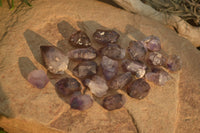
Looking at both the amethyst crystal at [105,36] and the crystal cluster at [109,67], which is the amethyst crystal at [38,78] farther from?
the amethyst crystal at [105,36]

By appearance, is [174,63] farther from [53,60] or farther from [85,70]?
[53,60]

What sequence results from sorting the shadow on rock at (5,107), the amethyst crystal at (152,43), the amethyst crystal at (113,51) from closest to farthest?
the shadow on rock at (5,107) < the amethyst crystal at (113,51) < the amethyst crystal at (152,43)

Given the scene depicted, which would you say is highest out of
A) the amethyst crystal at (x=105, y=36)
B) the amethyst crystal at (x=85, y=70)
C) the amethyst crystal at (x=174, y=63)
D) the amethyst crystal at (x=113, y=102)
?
the amethyst crystal at (x=105, y=36)

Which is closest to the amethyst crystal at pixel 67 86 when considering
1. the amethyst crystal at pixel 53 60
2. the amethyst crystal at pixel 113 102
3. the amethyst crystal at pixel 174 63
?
the amethyst crystal at pixel 53 60

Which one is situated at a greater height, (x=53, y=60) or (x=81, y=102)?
(x=53, y=60)

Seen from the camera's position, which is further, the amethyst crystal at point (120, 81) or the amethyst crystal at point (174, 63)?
the amethyst crystal at point (174, 63)

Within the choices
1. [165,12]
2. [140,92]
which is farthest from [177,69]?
[165,12]

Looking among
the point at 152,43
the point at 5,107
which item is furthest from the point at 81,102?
the point at 152,43

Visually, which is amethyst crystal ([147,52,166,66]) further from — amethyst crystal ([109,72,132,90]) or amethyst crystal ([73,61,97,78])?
amethyst crystal ([73,61,97,78])
